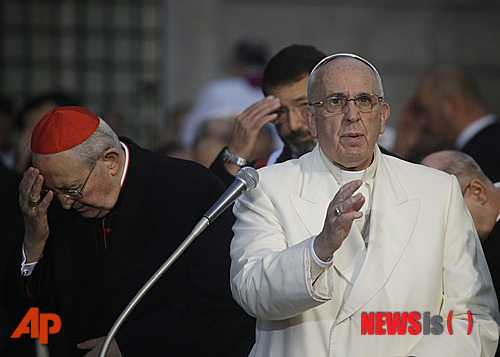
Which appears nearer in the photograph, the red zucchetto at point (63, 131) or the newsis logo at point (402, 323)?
the newsis logo at point (402, 323)

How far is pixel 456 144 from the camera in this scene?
6.33 m

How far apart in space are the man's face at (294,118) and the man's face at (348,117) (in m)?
0.93

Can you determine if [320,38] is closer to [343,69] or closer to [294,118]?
[294,118]

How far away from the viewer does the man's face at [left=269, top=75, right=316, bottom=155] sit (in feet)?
14.3

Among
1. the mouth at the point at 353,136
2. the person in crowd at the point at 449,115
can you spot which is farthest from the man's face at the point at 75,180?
the person in crowd at the point at 449,115

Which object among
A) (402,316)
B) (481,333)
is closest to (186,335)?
(402,316)

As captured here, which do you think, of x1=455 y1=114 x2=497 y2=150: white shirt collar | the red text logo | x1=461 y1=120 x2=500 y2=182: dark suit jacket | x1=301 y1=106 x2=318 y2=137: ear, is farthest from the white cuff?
x1=455 y1=114 x2=497 y2=150: white shirt collar

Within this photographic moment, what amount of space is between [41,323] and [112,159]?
0.89m

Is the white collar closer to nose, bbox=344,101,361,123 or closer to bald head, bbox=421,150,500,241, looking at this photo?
nose, bbox=344,101,361,123

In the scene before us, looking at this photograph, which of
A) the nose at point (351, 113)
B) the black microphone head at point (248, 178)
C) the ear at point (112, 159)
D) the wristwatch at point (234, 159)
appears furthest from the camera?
the wristwatch at point (234, 159)

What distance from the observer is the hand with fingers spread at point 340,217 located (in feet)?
9.36

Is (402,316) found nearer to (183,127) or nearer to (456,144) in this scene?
(456,144)

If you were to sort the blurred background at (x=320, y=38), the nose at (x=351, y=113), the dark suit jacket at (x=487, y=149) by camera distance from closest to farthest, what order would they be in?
the nose at (x=351, y=113) → the dark suit jacket at (x=487, y=149) → the blurred background at (x=320, y=38)

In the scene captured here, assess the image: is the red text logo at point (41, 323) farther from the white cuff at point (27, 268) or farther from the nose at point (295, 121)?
the nose at point (295, 121)
